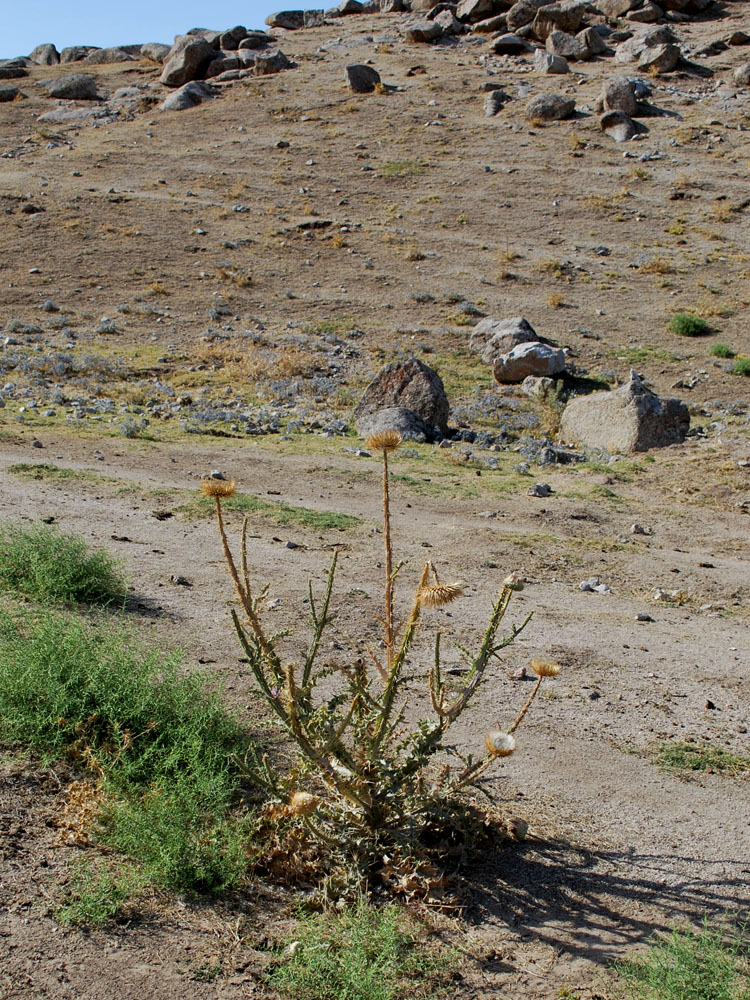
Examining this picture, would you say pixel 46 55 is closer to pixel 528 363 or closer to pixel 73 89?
pixel 73 89

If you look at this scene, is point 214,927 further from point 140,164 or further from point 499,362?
A: point 140,164

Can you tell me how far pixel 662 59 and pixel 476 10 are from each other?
36.3ft

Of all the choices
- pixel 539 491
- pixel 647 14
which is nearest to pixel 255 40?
pixel 647 14

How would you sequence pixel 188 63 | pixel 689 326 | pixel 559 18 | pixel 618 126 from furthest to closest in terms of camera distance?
pixel 559 18 → pixel 188 63 → pixel 618 126 → pixel 689 326

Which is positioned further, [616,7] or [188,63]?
[616,7]

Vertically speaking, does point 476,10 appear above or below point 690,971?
above

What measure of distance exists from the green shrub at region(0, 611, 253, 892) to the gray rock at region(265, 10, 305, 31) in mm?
45794

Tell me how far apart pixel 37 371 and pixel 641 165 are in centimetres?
1832

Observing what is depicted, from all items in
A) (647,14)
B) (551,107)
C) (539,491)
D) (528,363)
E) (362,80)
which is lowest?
(539,491)

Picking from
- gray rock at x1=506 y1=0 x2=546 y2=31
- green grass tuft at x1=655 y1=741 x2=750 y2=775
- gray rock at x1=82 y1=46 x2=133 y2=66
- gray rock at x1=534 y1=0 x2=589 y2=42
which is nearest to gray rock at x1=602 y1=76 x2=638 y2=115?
gray rock at x1=534 y1=0 x2=589 y2=42

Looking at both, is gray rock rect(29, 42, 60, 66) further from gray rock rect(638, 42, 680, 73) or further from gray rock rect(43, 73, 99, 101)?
gray rock rect(638, 42, 680, 73)

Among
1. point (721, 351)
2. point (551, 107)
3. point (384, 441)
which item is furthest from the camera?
point (551, 107)

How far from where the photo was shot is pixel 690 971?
2.72 meters

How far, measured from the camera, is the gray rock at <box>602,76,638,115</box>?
94.1 feet
